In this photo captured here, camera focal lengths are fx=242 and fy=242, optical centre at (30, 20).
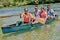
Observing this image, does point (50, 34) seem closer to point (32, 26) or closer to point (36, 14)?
point (32, 26)

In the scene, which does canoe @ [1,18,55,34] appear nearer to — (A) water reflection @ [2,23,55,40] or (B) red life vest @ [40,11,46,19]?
(A) water reflection @ [2,23,55,40]

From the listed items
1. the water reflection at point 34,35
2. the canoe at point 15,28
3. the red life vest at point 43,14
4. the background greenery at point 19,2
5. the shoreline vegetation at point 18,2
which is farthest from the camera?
the background greenery at point 19,2

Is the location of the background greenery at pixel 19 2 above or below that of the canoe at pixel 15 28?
below

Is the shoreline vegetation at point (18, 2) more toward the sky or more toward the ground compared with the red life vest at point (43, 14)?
more toward the ground

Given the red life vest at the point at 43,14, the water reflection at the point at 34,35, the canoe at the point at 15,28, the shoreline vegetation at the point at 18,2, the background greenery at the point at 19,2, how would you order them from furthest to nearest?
the background greenery at the point at 19,2, the shoreline vegetation at the point at 18,2, the red life vest at the point at 43,14, the canoe at the point at 15,28, the water reflection at the point at 34,35

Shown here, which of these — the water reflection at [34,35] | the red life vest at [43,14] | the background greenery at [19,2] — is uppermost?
the red life vest at [43,14]

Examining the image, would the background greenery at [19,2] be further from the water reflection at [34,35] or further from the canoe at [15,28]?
the water reflection at [34,35]

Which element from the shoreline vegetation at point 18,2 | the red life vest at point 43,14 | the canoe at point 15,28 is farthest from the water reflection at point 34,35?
the shoreline vegetation at point 18,2

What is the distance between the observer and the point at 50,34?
16.5 meters

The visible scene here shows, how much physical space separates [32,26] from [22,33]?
143 centimetres

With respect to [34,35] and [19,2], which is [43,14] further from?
[19,2]

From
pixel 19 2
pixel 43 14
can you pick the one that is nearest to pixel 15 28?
pixel 43 14

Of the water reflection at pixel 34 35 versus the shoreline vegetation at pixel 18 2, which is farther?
the shoreline vegetation at pixel 18 2

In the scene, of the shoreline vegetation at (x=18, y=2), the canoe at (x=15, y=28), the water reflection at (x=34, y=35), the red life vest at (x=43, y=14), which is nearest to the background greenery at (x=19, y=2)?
the shoreline vegetation at (x=18, y=2)
